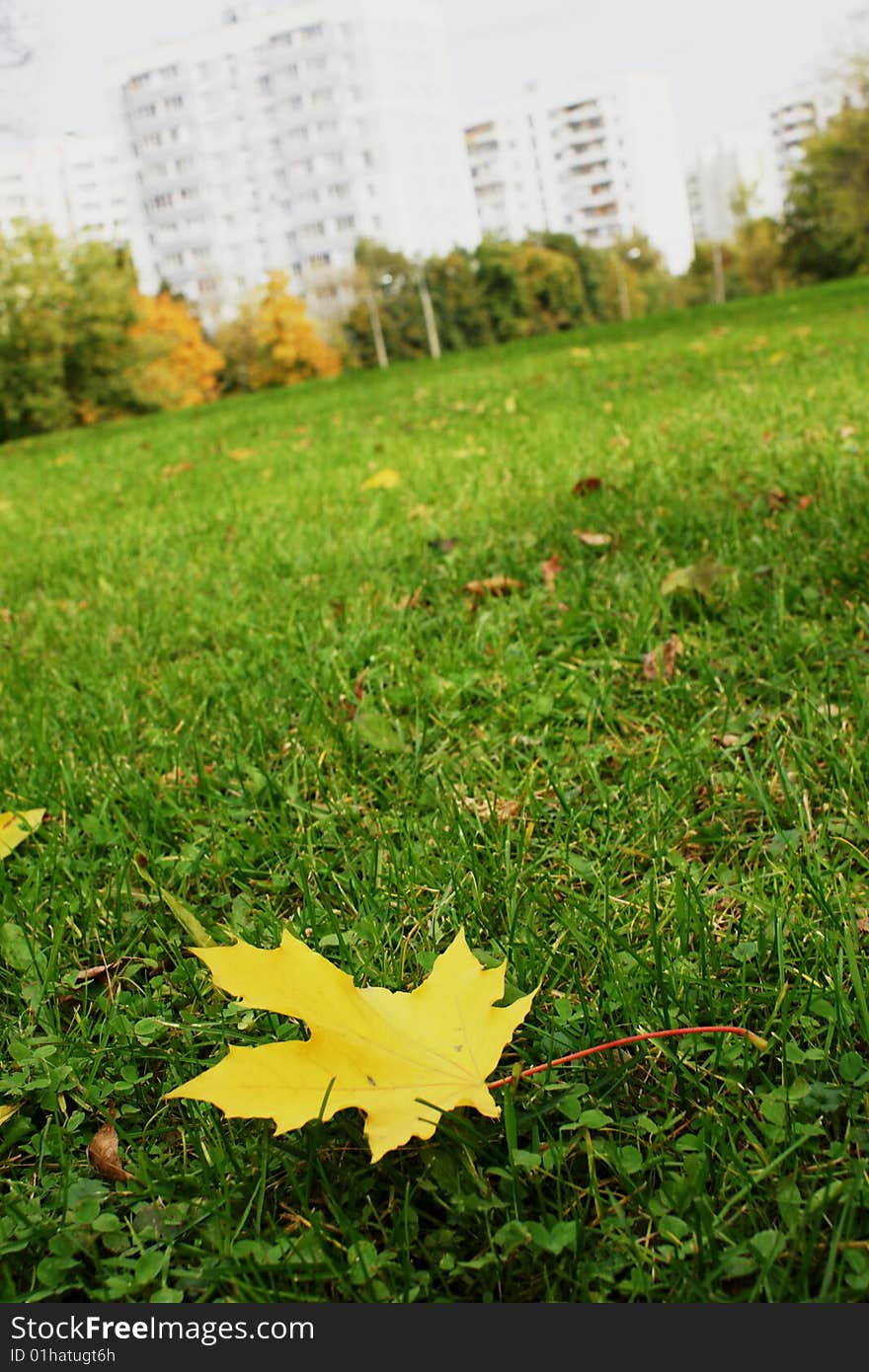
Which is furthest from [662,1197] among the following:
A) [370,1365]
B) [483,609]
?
[483,609]

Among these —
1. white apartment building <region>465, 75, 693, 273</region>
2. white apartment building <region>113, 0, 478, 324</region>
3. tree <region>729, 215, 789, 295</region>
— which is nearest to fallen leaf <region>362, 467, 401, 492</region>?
tree <region>729, 215, 789, 295</region>

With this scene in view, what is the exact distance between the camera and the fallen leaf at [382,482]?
380 centimetres

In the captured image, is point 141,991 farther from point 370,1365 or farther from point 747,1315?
point 747,1315

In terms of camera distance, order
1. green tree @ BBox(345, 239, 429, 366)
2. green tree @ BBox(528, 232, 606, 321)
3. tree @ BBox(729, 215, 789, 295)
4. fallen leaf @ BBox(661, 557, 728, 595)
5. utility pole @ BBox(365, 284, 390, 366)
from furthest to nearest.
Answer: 1. green tree @ BBox(528, 232, 606, 321)
2. green tree @ BBox(345, 239, 429, 366)
3. tree @ BBox(729, 215, 789, 295)
4. utility pole @ BBox(365, 284, 390, 366)
5. fallen leaf @ BBox(661, 557, 728, 595)

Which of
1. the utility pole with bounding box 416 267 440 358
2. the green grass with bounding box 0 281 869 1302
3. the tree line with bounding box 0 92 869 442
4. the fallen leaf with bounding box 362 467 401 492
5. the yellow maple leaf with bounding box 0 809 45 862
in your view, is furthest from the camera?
the utility pole with bounding box 416 267 440 358

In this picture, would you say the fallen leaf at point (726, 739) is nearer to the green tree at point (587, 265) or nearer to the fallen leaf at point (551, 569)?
the fallen leaf at point (551, 569)

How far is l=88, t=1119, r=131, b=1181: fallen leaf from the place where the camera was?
33.7 inches

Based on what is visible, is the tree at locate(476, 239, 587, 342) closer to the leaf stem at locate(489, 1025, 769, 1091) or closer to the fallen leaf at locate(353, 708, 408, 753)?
the fallen leaf at locate(353, 708, 408, 753)

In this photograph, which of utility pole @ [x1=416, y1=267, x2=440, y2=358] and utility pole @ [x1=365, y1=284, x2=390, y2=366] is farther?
utility pole @ [x1=365, y1=284, x2=390, y2=366]

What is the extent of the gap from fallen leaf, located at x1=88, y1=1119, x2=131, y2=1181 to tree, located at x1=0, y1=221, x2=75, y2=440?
26.3 metres

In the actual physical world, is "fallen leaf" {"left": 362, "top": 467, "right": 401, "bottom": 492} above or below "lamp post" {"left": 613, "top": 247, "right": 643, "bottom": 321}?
below

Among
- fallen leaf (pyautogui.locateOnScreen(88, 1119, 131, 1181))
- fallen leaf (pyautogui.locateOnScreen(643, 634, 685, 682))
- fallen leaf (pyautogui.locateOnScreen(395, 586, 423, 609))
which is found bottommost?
fallen leaf (pyautogui.locateOnScreen(88, 1119, 131, 1181))

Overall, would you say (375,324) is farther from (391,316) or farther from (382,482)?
(382,482)

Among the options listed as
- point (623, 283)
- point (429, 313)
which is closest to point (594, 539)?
point (429, 313)
